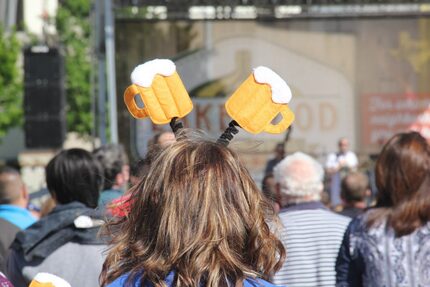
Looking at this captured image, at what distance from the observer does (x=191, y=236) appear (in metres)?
1.86

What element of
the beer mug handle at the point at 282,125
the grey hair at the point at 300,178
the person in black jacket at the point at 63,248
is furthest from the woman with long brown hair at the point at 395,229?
the beer mug handle at the point at 282,125

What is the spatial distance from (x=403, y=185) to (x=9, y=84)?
66.6ft

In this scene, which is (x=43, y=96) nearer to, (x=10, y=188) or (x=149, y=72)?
(x=10, y=188)

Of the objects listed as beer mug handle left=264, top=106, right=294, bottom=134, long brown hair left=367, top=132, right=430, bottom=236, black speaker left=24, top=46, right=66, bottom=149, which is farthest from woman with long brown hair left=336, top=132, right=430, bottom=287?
black speaker left=24, top=46, right=66, bottom=149

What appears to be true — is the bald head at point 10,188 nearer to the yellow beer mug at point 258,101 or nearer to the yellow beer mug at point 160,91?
the yellow beer mug at point 160,91

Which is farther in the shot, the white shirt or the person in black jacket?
the white shirt

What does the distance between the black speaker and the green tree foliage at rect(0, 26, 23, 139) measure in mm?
9881

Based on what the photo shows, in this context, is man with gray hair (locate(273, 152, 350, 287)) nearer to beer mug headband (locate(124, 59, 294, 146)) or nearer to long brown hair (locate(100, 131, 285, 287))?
beer mug headband (locate(124, 59, 294, 146))

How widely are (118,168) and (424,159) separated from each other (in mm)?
1952

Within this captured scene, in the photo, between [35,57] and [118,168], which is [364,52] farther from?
[118,168]

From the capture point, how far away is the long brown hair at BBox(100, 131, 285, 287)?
6.09 feet

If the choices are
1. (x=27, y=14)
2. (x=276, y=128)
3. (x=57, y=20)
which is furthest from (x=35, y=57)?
(x=57, y=20)

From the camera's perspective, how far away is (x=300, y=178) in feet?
13.4

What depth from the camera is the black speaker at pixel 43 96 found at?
40.3 feet
